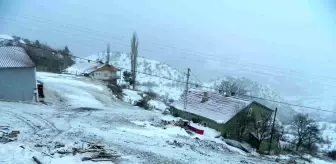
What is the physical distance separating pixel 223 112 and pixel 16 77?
19.6 metres

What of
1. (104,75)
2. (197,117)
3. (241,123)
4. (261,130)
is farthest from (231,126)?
(104,75)

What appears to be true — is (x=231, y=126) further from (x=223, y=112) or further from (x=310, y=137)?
(x=310, y=137)

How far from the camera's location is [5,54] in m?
25.5

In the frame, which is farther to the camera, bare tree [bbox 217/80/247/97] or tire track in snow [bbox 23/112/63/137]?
bare tree [bbox 217/80/247/97]

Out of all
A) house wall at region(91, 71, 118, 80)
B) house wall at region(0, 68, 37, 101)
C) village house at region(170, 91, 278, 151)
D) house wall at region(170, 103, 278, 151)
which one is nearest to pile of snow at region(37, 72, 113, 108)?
house wall at region(0, 68, 37, 101)

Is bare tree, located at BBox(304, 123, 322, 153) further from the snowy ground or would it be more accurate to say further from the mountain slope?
the mountain slope

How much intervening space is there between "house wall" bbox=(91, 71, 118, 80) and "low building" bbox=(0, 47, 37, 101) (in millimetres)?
34620

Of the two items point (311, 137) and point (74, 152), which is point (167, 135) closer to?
point (74, 152)

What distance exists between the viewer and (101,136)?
18797 mm

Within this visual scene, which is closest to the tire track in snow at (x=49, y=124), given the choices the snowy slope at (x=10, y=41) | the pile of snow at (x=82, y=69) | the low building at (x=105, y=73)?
the pile of snow at (x=82, y=69)

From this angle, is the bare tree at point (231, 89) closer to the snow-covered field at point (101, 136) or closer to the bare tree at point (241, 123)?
the bare tree at point (241, 123)

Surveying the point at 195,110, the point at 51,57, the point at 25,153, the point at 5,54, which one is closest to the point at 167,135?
the point at 25,153

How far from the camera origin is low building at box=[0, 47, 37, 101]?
80.1ft

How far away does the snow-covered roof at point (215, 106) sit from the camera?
104 ft
